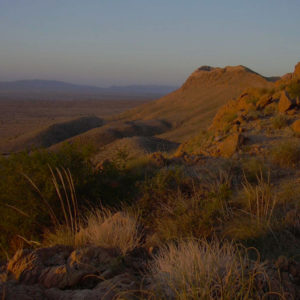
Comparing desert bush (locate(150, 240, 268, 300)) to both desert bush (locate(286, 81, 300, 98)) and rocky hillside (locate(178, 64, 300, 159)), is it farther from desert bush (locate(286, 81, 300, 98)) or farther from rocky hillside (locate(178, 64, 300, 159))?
desert bush (locate(286, 81, 300, 98))

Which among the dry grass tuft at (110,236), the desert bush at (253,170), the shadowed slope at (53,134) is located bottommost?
the shadowed slope at (53,134)

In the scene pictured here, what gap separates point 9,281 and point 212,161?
5473mm

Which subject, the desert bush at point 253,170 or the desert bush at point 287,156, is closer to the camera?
the desert bush at point 253,170

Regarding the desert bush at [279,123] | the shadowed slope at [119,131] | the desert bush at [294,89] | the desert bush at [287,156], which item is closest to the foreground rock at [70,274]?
the desert bush at [287,156]

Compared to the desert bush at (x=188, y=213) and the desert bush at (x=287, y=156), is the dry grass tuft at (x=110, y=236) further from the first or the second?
the desert bush at (x=287, y=156)

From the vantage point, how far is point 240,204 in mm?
4875

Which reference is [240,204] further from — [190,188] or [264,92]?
[264,92]

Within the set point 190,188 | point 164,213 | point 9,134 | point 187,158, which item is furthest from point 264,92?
point 9,134

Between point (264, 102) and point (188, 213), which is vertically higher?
point (264, 102)

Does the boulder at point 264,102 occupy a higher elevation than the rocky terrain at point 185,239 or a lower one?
higher

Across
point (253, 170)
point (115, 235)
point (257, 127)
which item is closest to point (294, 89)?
point (257, 127)

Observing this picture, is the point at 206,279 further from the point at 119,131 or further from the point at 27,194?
the point at 119,131

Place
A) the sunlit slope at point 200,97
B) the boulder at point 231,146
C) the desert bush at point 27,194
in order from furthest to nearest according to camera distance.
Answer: the sunlit slope at point 200,97, the boulder at point 231,146, the desert bush at point 27,194

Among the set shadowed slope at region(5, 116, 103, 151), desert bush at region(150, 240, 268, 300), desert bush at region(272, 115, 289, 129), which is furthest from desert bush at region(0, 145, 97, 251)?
shadowed slope at region(5, 116, 103, 151)
